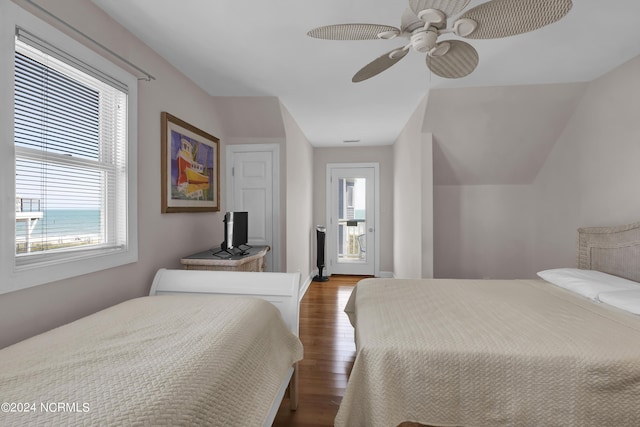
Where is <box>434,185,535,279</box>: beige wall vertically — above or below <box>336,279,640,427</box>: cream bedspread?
above

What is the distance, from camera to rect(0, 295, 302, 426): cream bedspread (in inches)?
30.4

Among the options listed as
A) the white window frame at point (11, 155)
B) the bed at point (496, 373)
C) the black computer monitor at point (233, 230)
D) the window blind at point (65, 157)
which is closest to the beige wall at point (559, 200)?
the bed at point (496, 373)

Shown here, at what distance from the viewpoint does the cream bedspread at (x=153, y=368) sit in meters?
0.77

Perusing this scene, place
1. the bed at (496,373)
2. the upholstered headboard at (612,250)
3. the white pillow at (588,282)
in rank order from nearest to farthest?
1. the bed at (496,373)
2. the white pillow at (588,282)
3. the upholstered headboard at (612,250)

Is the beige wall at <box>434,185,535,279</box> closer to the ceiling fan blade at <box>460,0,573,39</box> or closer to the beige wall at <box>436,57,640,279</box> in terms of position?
the beige wall at <box>436,57,640,279</box>

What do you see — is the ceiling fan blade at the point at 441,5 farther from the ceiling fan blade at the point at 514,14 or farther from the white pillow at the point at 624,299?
the white pillow at the point at 624,299

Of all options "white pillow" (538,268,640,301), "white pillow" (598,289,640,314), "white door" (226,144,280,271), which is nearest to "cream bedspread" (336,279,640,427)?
"white pillow" (598,289,640,314)

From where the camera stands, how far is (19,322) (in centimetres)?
133

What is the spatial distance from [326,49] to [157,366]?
2.14 m

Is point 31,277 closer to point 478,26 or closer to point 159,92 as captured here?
point 159,92

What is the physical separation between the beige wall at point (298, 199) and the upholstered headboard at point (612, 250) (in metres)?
2.92

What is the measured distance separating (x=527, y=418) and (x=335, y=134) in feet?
13.1

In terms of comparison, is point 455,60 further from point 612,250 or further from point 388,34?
point 612,250

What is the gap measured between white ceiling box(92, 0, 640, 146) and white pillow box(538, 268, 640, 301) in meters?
1.64
